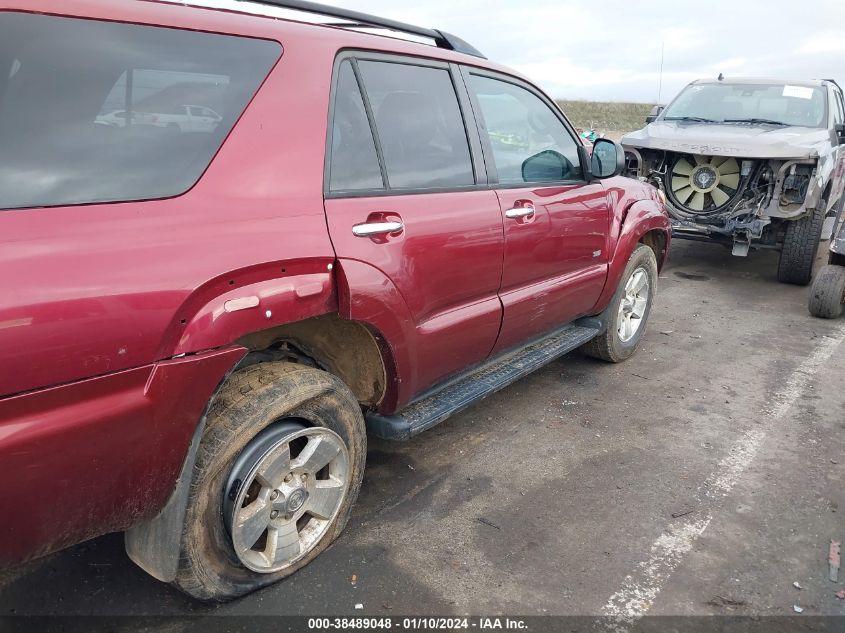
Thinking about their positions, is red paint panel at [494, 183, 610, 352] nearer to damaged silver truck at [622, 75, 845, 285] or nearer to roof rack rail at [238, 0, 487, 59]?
roof rack rail at [238, 0, 487, 59]

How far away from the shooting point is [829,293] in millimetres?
5414

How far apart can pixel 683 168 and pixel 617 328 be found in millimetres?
3174

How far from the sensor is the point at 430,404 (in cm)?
286

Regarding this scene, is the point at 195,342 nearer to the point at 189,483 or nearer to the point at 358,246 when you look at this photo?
the point at 189,483

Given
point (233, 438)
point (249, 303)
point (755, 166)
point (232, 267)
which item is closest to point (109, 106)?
point (232, 267)

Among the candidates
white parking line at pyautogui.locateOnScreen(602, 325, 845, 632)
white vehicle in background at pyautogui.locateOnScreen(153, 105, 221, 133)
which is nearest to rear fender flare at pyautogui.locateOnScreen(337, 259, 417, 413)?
white vehicle in background at pyautogui.locateOnScreen(153, 105, 221, 133)

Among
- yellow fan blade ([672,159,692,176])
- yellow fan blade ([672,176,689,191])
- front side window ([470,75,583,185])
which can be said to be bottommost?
yellow fan blade ([672,176,689,191])

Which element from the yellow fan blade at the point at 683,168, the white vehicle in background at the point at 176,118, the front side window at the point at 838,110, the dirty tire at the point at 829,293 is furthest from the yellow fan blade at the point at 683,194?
the white vehicle in background at the point at 176,118

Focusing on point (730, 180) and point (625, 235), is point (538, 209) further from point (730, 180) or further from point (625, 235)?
point (730, 180)

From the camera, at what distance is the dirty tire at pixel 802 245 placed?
6.14 metres

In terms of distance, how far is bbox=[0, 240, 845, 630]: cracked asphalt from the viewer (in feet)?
7.56

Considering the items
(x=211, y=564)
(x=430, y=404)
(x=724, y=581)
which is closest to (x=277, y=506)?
(x=211, y=564)

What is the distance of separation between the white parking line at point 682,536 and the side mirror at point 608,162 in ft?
5.37

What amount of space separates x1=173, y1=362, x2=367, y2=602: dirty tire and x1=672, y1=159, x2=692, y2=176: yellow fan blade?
556 cm
